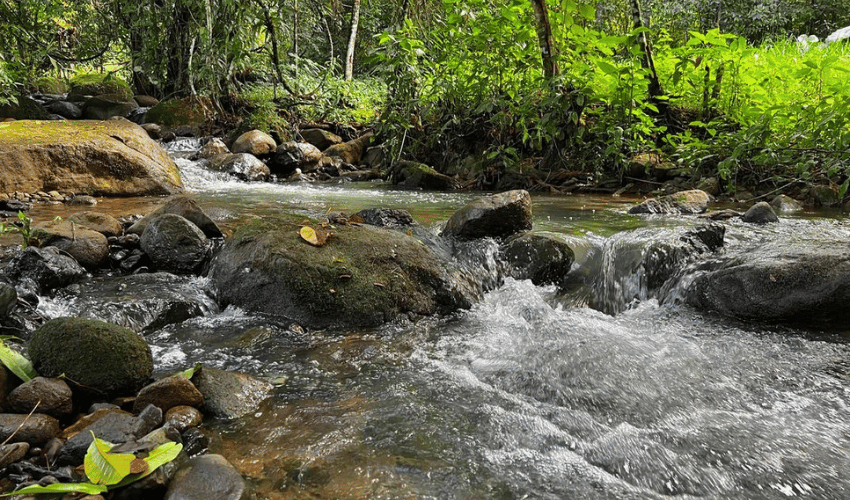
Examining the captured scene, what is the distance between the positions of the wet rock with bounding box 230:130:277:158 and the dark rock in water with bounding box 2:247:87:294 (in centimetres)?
701

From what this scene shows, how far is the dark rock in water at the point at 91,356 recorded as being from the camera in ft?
7.10

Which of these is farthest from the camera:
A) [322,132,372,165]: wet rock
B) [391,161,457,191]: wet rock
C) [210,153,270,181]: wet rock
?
[322,132,372,165]: wet rock

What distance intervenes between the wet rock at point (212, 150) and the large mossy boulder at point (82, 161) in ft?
9.40

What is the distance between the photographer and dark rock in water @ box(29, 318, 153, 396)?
2164 millimetres

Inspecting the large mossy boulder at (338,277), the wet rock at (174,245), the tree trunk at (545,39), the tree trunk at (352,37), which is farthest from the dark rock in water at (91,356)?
the tree trunk at (352,37)

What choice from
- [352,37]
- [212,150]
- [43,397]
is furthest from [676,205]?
[352,37]

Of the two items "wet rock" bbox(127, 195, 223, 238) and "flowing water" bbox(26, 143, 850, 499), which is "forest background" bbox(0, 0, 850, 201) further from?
"wet rock" bbox(127, 195, 223, 238)

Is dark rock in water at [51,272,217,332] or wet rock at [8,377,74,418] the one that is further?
dark rock in water at [51,272,217,332]

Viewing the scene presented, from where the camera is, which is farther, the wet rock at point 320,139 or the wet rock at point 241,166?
the wet rock at point 320,139

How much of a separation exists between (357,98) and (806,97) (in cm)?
956

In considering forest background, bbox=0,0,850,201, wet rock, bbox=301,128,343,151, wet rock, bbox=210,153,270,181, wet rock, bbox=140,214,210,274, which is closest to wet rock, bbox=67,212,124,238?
wet rock, bbox=140,214,210,274

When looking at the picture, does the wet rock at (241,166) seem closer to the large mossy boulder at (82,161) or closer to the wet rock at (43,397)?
the large mossy boulder at (82,161)

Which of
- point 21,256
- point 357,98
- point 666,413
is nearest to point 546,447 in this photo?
point 666,413

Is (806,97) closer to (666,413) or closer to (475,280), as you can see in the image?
(475,280)
